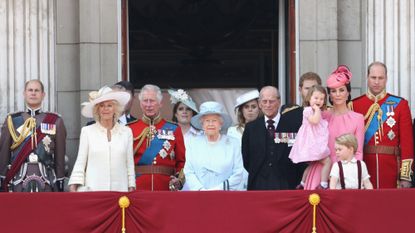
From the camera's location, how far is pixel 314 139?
13.2 meters

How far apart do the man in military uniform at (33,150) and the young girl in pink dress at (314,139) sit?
7.87ft

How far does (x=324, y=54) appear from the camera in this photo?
1556 centimetres

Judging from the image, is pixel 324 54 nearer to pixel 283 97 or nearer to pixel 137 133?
pixel 283 97

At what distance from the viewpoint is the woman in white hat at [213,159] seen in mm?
13516

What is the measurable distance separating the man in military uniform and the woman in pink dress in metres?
2.56

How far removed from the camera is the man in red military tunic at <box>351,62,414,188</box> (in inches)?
542

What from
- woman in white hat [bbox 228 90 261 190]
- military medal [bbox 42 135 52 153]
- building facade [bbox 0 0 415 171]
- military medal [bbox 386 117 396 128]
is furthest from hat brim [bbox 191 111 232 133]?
building facade [bbox 0 0 415 171]

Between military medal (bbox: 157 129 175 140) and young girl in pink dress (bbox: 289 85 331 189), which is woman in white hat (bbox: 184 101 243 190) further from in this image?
young girl in pink dress (bbox: 289 85 331 189)

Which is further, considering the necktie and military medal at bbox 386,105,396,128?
military medal at bbox 386,105,396,128

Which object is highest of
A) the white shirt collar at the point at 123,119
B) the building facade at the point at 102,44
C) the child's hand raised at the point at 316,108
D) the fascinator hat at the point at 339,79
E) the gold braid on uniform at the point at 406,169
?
the building facade at the point at 102,44

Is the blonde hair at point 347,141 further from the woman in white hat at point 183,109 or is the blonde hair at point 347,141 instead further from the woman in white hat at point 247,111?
the woman in white hat at point 183,109

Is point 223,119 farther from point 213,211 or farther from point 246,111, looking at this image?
point 213,211

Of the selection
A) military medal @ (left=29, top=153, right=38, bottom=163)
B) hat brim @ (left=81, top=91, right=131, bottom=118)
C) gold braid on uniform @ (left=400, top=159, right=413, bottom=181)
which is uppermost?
hat brim @ (left=81, top=91, right=131, bottom=118)

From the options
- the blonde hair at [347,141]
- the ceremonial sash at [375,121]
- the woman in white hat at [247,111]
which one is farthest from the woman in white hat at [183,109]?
the blonde hair at [347,141]
